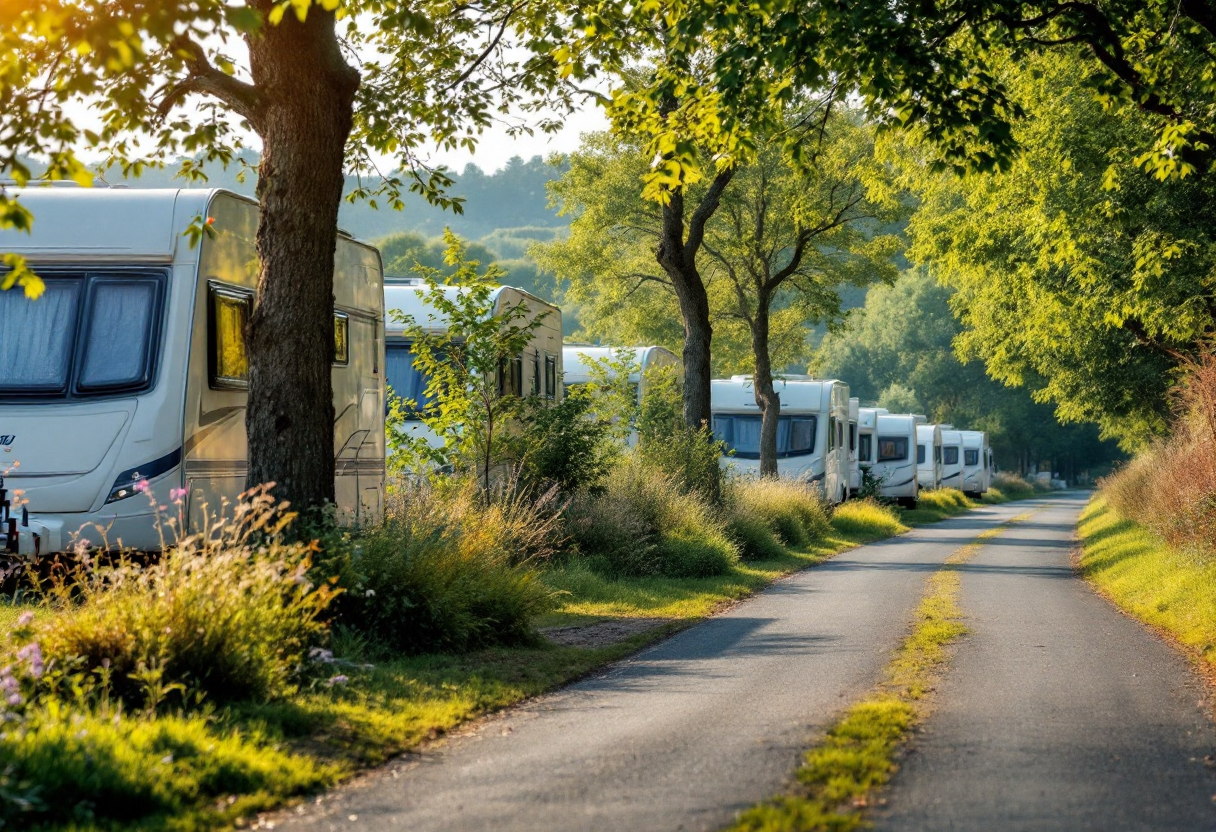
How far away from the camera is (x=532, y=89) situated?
15.3 meters

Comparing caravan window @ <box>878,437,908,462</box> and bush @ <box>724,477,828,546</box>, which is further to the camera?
caravan window @ <box>878,437,908,462</box>

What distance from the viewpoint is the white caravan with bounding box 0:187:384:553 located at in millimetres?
11273

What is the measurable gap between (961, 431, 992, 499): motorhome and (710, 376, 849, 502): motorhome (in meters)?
31.5

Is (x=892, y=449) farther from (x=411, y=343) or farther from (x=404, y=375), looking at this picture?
(x=411, y=343)

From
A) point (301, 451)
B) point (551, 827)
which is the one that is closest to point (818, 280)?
point (301, 451)

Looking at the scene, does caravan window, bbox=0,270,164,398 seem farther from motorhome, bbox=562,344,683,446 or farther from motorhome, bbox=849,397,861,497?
motorhome, bbox=849,397,861,497

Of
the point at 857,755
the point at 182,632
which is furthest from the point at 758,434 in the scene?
the point at 857,755

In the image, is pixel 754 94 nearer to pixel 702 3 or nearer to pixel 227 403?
pixel 702 3

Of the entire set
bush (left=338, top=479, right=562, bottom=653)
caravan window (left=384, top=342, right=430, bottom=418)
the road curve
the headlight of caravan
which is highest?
caravan window (left=384, top=342, right=430, bottom=418)

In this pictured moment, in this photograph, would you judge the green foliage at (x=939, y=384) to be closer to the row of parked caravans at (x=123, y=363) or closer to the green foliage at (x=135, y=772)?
the row of parked caravans at (x=123, y=363)

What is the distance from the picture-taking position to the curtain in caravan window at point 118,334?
11.5m

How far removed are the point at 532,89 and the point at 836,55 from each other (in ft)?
15.5

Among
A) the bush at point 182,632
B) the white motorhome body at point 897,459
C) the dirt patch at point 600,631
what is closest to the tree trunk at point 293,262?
the bush at point 182,632

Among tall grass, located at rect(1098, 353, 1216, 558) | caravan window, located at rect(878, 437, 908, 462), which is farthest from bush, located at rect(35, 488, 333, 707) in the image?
caravan window, located at rect(878, 437, 908, 462)
